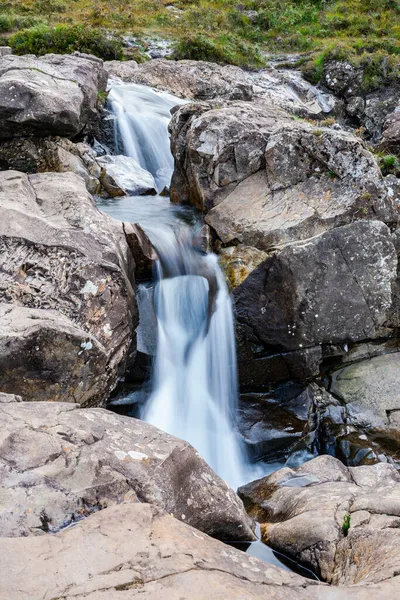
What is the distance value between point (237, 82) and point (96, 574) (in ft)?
60.8

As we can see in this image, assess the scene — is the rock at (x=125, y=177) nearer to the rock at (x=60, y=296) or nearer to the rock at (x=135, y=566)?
the rock at (x=60, y=296)

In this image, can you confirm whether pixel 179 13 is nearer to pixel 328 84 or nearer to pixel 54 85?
pixel 328 84

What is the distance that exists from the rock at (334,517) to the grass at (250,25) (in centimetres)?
1962

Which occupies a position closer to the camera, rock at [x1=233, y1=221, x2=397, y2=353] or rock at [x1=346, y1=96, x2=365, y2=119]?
rock at [x1=233, y1=221, x2=397, y2=353]

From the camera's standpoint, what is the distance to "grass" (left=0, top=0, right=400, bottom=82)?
2312 centimetres

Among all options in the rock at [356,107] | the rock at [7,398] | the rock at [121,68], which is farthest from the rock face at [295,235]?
the rock at [356,107]

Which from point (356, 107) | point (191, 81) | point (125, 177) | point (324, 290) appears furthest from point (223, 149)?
point (356, 107)

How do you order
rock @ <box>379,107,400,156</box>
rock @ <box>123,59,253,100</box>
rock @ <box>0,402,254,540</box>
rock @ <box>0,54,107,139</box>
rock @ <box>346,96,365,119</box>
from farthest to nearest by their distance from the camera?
1. rock @ <box>346,96,365,119</box>
2. rock @ <box>123,59,253,100</box>
3. rock @ <box>379,107,400,156</box>
4. rock @ <box>0,54,107,139</box>
5. rock @ <box>0,402,254,540</box>

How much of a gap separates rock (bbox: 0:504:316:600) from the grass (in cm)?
2204

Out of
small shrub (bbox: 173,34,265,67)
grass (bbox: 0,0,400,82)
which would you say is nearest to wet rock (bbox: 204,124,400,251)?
grass (bbox: 0,0,400,82)

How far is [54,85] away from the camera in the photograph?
11461 mm

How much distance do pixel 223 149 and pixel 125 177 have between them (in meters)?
3.48

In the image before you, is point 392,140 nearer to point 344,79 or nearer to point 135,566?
point 135,566

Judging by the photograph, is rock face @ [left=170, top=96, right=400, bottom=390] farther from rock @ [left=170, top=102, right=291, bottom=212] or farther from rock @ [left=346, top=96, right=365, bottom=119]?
rock @ [left=346, top=96, right=365, bottom=119]
